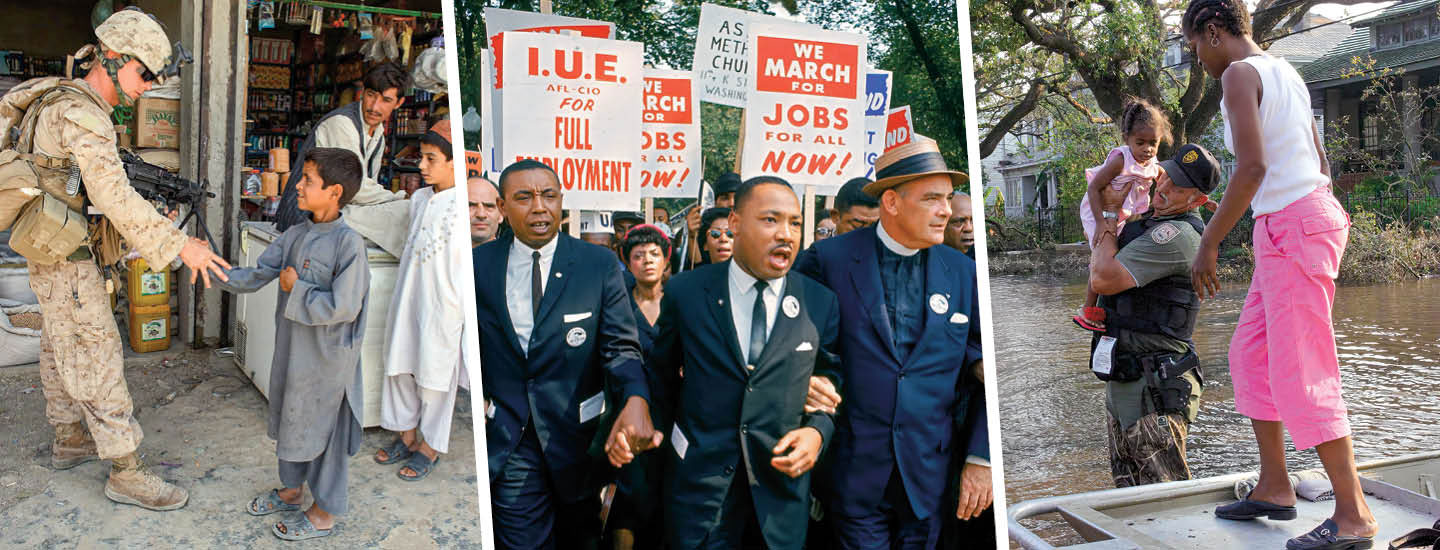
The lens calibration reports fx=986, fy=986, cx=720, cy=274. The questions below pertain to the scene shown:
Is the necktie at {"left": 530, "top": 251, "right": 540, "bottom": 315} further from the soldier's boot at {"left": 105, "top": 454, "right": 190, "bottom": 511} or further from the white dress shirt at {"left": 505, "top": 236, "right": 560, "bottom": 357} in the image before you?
the soldier's boot at {"left": 105, "top": 454, "right": 190, "bottom": 511}

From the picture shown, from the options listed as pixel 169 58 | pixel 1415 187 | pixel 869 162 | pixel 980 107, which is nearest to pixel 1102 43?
pixel 980 107

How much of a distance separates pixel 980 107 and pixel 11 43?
9698 millimetres

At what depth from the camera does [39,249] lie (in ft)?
12.3

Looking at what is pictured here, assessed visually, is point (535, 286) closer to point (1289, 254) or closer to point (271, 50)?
point (1289, 254)

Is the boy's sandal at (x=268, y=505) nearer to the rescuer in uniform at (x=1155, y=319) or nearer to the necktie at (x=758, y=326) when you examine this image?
the necktie at (x=758, y=326)

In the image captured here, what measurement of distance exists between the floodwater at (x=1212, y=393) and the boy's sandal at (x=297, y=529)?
316 centimetres

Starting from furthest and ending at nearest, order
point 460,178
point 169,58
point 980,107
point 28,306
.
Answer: point 980,107, point 28,306, point 169,58, point 460,178

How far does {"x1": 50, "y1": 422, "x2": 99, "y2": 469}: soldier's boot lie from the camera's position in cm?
412

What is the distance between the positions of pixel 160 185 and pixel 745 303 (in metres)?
3.89

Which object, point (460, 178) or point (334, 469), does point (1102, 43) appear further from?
point (460, 178)

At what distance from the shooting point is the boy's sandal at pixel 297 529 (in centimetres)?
364

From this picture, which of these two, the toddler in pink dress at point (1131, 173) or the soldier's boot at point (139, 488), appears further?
the soldier's boot at point (139, 488)

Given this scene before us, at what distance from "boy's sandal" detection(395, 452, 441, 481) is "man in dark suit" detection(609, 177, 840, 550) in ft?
9.41

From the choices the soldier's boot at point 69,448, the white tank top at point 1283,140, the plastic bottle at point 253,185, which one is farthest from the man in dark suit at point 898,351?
the plastic bottle at point 253,185
